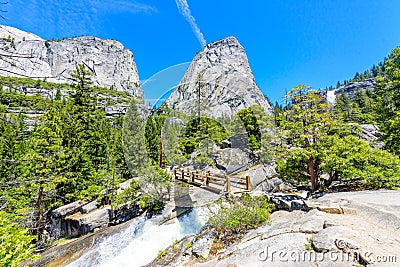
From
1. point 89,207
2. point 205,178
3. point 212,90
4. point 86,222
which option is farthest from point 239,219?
point 89,207

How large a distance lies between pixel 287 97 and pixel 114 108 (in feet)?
254

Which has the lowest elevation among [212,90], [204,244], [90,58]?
[204,244]

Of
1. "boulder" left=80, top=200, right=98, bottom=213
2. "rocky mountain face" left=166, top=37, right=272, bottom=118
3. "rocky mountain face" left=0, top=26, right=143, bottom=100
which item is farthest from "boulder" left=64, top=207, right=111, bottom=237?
"rocky mountain face" left=0, top=26, right=143, bottom=100

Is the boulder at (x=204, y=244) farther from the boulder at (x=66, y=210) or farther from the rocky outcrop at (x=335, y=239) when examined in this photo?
the boulder at (x=66, y=210)

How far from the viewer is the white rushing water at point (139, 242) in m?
9.88

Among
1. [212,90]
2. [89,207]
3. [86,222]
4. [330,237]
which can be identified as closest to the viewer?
[330,237]

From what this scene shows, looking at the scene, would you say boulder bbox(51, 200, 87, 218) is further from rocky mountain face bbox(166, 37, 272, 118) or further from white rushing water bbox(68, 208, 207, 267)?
rocky mountain face bbox(166, 37, 272, 118)

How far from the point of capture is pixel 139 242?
36.2ft

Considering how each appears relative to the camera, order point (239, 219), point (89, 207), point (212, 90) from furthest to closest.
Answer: point (89, 207)
point (212, 90)
point (239, 219)

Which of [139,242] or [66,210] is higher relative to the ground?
[66,210]

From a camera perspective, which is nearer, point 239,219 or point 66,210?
point 239,219

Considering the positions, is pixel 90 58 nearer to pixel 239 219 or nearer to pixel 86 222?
pixel 86 222

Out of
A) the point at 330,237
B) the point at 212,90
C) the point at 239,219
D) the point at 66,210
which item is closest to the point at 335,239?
the point at 330,237

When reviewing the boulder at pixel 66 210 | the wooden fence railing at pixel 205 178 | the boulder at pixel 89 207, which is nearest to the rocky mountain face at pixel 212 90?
the wooden fence railing at pixel 205 178
